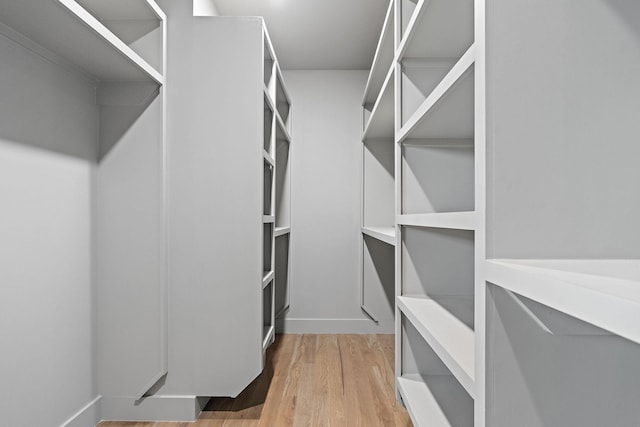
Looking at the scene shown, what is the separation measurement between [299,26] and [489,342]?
8.29 feet

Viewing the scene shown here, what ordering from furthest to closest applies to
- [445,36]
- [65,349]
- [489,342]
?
[65,349] → [445,36] → [489,342]

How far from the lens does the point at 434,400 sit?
4.40 ft

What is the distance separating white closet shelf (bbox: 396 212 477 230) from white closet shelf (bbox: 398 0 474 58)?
566mm

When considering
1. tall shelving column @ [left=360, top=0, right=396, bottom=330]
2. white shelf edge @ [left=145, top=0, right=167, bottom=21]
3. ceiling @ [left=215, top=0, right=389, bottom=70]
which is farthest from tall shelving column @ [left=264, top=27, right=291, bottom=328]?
white shelf edge @ [left=145, top=0, right=167, bottom=21]

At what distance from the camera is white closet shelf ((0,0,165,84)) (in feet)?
3.77

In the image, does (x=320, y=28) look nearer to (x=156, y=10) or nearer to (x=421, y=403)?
(x=156, y=10)

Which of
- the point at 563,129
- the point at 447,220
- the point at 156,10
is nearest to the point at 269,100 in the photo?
the point at 156,10

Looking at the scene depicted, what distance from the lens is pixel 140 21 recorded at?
175cm

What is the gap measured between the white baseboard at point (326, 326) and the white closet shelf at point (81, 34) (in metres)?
2.18

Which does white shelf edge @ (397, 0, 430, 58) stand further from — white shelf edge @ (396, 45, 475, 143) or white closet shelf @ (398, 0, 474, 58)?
white shelf edge @ (396, 45, 475, 143)

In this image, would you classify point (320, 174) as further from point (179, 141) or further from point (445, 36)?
point (445, 36)

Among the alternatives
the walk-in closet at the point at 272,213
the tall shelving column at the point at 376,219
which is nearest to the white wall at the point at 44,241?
the walk-in closet at the point at 272,213

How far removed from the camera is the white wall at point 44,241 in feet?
4.29

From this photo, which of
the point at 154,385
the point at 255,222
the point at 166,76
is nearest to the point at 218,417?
the point at 154,385
